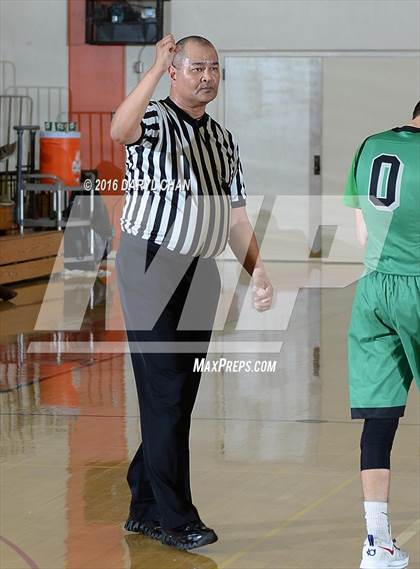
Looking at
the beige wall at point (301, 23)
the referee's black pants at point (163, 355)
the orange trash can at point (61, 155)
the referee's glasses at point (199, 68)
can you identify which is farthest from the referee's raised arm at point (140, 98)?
the beige wall at point (301, 23)

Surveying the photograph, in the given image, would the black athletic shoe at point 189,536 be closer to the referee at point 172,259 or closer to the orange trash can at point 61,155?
the referee at point 172,259

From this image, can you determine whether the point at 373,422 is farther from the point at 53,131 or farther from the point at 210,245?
the point at 53,131

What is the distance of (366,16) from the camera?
47.6 ft

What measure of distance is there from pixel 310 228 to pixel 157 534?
11150 millimetres

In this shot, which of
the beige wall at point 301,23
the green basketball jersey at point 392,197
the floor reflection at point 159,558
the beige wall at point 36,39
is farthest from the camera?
the beige wall at point 36,39

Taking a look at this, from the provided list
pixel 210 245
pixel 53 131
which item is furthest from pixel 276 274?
pixel 210 245

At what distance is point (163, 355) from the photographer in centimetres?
405

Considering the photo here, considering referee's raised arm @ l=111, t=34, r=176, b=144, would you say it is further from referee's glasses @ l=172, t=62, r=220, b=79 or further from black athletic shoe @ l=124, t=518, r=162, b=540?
black athletic shoe @ l=124, t=518, r=162, b=540

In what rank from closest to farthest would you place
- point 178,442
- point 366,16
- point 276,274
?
point 178,442
point 276,274
point 366,16

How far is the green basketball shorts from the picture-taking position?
3705mm

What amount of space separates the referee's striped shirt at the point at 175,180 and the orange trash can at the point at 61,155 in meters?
10.0

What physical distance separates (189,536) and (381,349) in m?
0.98

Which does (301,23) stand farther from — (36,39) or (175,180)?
(175,180)

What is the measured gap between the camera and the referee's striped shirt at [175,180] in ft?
13.3
